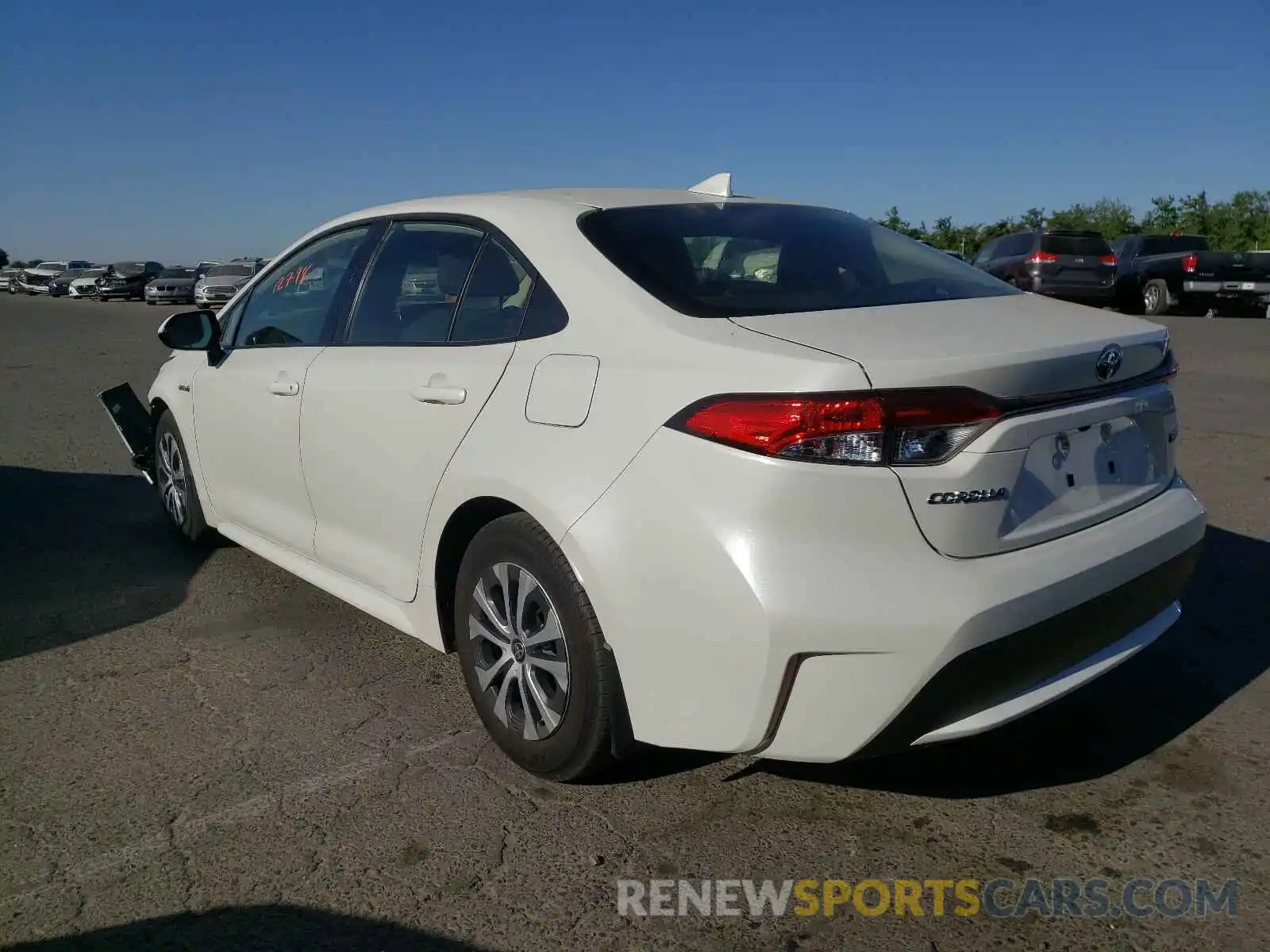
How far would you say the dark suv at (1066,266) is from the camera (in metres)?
19.5

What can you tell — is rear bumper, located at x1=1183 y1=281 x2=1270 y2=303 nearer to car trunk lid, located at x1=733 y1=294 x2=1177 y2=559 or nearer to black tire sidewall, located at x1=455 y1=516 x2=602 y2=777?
car trunk lid, located at x1=733 y1=294 x2=1177 y2=559

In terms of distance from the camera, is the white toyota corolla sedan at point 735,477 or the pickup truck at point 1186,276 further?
the pickup truck at point 1186,276

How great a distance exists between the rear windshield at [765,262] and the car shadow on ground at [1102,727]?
1225 millimetres

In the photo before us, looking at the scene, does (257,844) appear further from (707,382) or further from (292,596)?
(292,596)

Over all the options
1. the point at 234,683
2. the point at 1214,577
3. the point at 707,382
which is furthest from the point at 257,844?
the point at 1214,577

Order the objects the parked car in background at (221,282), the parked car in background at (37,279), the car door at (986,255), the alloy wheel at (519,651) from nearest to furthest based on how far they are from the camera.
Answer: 1. the alloy wheel at (519,651)
2. the car door at (986,255)
3. the parked car in background at (221,282)
4. the parked car in background at (37,279)

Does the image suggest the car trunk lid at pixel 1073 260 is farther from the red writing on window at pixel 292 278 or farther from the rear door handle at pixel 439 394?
the rear door handle at pixel 439 394

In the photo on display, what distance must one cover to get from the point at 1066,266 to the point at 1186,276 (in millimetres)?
2096

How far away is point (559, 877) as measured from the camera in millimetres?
2533

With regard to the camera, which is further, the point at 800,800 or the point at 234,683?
the point at 234,683

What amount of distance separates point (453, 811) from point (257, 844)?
0.49m

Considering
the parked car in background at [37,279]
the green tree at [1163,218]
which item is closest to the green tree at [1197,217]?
the green tree at [1163,218]

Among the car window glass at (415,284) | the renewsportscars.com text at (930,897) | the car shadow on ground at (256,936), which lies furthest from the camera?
the car window glass at (415,284)

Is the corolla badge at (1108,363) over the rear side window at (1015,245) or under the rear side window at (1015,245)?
under
